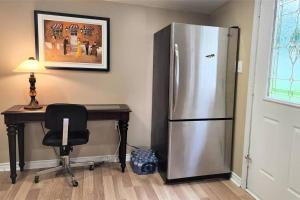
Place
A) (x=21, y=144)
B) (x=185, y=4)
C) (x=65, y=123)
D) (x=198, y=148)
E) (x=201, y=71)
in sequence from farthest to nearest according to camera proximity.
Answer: (x=185, y=4) → (x=21, y=144) → (x=198, y=148) → (x=201, y=71) → (x=65, y=123)

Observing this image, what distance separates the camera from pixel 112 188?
2389 mm

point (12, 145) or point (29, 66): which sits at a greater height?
point (29, 66)

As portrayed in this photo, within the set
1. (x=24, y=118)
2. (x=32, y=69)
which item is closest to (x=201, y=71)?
(x=32, y=69)

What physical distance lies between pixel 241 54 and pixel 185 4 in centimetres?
96

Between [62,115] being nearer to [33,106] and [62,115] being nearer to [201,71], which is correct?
[33,106]

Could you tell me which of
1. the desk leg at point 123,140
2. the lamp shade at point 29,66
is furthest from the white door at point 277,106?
the lamp shade at point 29,66

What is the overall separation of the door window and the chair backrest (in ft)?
6.23

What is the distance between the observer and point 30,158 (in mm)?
2783

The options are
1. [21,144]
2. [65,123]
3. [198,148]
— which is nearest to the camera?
[65,123]

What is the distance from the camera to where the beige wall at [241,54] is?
7.69ft

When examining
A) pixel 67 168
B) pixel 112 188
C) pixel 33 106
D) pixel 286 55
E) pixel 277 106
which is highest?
pixel 286 55

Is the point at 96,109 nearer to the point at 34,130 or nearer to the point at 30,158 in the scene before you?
the point at 34,130

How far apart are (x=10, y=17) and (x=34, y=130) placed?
52.8 inches

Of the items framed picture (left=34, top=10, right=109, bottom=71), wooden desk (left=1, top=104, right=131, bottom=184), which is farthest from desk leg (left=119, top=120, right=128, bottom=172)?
framed picture (left=34, top=10, right=109, bottom=71)
